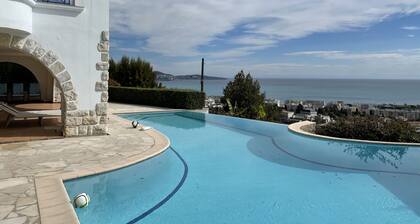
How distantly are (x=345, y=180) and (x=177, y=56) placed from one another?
29.1 metres

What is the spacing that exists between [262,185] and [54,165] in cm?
420

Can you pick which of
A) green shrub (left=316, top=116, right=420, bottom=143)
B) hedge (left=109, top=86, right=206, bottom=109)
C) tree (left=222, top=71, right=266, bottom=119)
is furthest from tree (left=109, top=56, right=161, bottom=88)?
green shrub (left=316, top=116, right=420, bottom=143)

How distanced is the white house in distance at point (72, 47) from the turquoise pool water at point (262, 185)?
270 cm

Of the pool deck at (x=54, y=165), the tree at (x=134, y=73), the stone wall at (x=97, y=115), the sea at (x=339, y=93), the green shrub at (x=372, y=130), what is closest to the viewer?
the pool deck at (x=54, y=165)

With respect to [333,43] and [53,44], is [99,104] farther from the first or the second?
[333,43]

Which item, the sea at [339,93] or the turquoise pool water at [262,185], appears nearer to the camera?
the turquoise pool water at [262,185]

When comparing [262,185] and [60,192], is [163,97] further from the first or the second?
[60,192]

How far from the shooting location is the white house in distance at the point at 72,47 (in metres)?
8.50

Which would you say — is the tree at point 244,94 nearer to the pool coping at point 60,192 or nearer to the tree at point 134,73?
the tree at point 134,73

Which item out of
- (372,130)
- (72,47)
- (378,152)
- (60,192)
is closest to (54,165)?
(60,192)

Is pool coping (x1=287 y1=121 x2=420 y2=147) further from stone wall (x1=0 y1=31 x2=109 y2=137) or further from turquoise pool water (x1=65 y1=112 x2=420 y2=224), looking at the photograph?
stone wall (x1=0 y1=31 x2=109 y2=137)

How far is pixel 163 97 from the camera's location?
20438mm

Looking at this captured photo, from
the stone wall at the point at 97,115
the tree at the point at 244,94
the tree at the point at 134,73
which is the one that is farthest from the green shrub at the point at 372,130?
the tree at the point at 134,73

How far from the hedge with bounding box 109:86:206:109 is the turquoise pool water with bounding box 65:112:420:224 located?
844 cm
